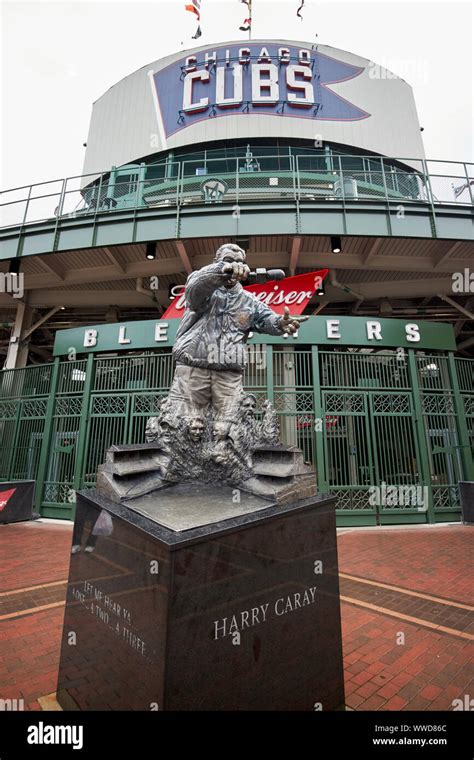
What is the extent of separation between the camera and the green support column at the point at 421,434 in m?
9.95

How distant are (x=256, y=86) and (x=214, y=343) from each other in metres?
18.9

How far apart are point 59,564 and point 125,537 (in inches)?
206

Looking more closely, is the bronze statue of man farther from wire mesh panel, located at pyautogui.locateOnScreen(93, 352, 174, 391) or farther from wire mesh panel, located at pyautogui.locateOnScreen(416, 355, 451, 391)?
wire mesh panel, located at pyautogui.locateOnScreen(416, 355, 451, 391)

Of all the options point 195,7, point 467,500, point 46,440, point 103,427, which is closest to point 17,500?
point 46,440

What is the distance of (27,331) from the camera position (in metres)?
15.9

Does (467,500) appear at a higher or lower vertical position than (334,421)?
lower

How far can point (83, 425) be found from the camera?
1070 cm

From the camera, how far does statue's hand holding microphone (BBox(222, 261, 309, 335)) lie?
321cm

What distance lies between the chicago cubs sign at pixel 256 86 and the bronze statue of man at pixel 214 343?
17537 millimetres
